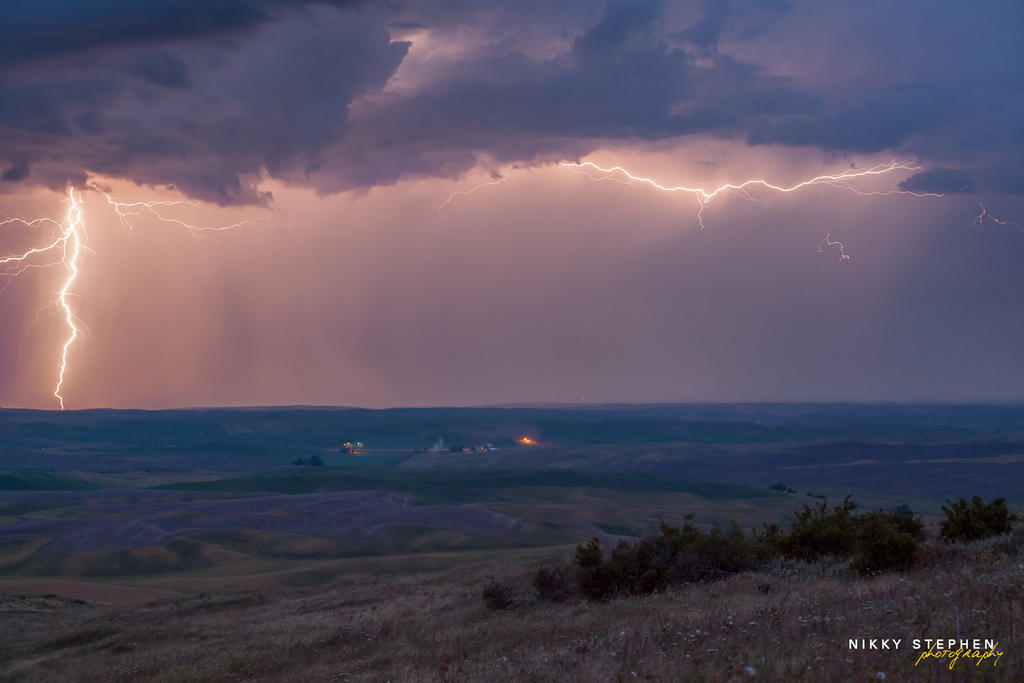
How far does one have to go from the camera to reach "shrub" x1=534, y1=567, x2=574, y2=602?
2111 centimetres

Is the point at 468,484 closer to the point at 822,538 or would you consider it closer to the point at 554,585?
the point at 554,585

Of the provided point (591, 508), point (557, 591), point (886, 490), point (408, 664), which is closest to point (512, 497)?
point (591, 508)

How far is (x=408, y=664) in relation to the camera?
559 inches

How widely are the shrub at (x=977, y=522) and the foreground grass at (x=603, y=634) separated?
Answer: 143cm

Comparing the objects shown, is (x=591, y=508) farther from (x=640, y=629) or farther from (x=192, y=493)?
(x=640, y=629)

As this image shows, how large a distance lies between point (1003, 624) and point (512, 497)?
108449 mm

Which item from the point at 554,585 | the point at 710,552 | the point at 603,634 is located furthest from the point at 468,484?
the point at 603,634

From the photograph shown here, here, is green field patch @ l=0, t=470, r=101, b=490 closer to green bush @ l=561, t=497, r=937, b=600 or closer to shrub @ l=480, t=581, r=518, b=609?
shrub @ l=480, t=581, r=518, b=609

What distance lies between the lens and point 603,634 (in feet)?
45.0

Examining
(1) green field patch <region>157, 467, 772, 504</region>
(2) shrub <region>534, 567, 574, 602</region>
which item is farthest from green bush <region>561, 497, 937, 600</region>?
(1) green field patch <region>157, 467, 772, 504</region>

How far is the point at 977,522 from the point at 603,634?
9.97 m

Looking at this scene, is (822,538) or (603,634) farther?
(822,538)

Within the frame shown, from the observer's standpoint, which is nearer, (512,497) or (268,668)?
(268,668)

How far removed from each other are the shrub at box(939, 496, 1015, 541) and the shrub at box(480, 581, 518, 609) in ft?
33.3
